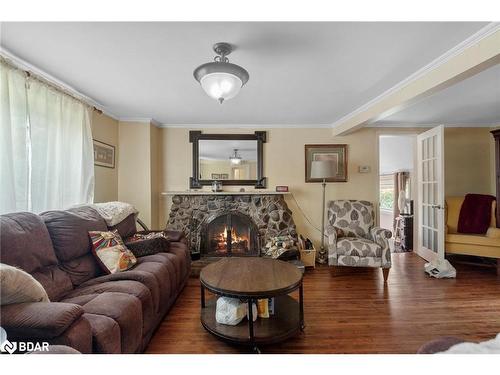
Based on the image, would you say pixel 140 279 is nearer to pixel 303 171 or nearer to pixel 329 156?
pixel 303 171

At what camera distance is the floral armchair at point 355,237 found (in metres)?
2.88

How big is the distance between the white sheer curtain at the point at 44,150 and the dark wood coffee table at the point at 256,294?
5.26 ft

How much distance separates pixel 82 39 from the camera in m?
1.59

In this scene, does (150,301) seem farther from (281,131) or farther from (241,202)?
(281,131)

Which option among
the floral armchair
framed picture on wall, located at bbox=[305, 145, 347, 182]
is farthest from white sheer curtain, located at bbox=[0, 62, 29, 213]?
framed picture on wall, located at bbox=[305, 145, 347, 182]

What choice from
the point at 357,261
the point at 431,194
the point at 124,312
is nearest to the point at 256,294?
→ the point at 124,312

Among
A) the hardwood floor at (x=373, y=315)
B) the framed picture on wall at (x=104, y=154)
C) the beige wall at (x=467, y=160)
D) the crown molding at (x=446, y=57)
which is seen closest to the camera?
the crown molding at (x=446, y=57)

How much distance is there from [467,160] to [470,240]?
1.51m

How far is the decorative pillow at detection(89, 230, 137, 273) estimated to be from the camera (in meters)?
1.95

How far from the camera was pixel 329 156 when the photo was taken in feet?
12.8

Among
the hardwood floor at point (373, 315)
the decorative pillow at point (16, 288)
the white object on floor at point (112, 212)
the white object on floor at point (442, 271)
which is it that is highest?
the white object on floor at point (112, 212)

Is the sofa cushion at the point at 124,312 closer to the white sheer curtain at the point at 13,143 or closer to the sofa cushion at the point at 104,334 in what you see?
the sofa cushion at the point at 104,334

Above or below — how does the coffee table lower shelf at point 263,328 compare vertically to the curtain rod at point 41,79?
below

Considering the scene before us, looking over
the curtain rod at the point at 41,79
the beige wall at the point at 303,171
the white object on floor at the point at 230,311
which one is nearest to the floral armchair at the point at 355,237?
the beige wall at the point at 303,171
